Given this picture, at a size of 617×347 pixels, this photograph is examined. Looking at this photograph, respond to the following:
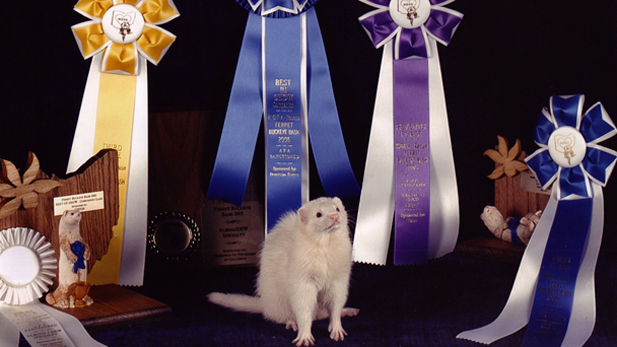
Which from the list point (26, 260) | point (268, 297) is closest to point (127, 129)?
point (26, 260)

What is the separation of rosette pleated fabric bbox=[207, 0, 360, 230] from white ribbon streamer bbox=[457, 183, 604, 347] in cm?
58

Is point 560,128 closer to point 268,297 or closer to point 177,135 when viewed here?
point 268,297

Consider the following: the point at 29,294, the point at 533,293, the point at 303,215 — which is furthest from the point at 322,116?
the point at 29,294

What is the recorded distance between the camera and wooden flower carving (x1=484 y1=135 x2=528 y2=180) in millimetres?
1908

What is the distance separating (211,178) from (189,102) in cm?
30

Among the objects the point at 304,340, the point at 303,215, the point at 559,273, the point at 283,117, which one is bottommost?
the point at 304,340

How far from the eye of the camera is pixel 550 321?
1.51 metres

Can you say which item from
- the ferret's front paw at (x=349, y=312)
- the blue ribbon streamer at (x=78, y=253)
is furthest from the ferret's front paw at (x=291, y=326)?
the blue ribbon streamer at (x=78, y=253)

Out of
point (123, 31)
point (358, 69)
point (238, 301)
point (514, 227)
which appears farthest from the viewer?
point (358, 69)

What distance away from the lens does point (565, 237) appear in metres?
1.58

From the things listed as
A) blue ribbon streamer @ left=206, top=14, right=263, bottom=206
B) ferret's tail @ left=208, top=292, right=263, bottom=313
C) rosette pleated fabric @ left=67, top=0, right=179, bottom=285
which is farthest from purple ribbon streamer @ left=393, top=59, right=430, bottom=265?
rosette pleated fabric @ left=67, top=0, right=179, bottom=285

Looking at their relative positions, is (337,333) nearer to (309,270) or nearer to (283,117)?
(309,270)

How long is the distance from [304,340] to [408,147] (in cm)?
68

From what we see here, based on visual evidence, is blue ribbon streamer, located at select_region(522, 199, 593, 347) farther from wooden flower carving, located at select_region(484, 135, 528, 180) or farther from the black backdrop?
the black backdrop
